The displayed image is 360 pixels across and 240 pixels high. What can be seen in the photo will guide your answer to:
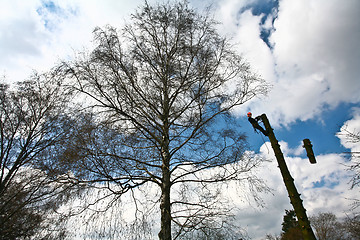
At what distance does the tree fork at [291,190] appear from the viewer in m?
3.62

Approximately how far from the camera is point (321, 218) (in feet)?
116

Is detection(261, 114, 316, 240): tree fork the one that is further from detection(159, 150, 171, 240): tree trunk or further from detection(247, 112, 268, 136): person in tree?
detection(159, 150, 171, 240): tree trunk

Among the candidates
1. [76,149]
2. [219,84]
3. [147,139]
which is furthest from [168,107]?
[76,149]

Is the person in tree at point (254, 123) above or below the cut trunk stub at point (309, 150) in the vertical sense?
above

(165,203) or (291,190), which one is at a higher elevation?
(165,203)

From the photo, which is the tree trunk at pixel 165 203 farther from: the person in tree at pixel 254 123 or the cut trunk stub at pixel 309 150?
the cut trunk stub at pixel 309 150

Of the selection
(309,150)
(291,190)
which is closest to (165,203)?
(291,190)

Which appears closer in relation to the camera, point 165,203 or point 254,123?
point 254,123

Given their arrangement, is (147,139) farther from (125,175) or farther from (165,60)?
(165,60)

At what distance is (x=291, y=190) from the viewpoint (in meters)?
4.05

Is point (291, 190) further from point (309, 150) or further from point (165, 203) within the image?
point (165, 203)

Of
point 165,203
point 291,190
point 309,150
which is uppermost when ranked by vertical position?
point 309,150

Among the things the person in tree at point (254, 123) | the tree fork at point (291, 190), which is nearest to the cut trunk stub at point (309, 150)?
the tree fork at point (291, 190)

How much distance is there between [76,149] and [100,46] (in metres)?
3.36
